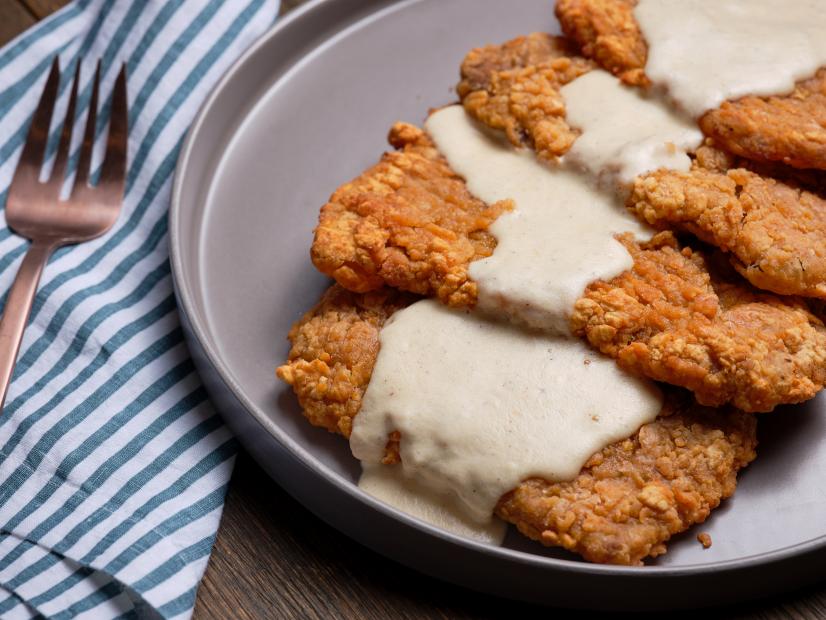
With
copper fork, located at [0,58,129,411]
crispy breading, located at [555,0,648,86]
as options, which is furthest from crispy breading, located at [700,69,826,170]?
copper fork, located at [0,58,129,411]

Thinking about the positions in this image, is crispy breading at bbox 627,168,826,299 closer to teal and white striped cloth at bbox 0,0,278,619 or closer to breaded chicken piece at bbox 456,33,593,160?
breaded chicken piece at bbox 456,33,593,160

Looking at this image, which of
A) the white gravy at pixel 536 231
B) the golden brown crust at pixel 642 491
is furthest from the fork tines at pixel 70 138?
the golden brown crust at pixel 642 491

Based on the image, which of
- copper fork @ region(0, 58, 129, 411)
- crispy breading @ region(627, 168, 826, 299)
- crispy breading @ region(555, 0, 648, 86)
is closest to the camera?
crispy breading @ region(627, 168, 826, 299)

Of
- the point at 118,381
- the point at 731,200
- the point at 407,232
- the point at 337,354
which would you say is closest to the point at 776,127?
the point at 731,200

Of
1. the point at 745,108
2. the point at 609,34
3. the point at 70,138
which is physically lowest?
the point at 745,108

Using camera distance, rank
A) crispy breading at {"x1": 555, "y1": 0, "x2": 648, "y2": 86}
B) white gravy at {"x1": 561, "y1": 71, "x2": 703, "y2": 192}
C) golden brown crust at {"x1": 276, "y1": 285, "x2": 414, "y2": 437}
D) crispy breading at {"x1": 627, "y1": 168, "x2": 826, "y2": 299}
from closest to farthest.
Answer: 1. crispy breading at {"x1": 627, "y1": 168, "x2": 826, "y2": 299}
2. golden brown crust at {"x1": 276, "y1": 285, "x2": 414, "y2": 437}
3. white gravy at {"x1": 561, "y1": 71, "x2": 703, "y2": 192}
4. crispy breading at {"x1": 555, "y1": 0, "x2": 648, "y2": 86}

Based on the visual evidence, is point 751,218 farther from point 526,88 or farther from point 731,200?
point 526,88
